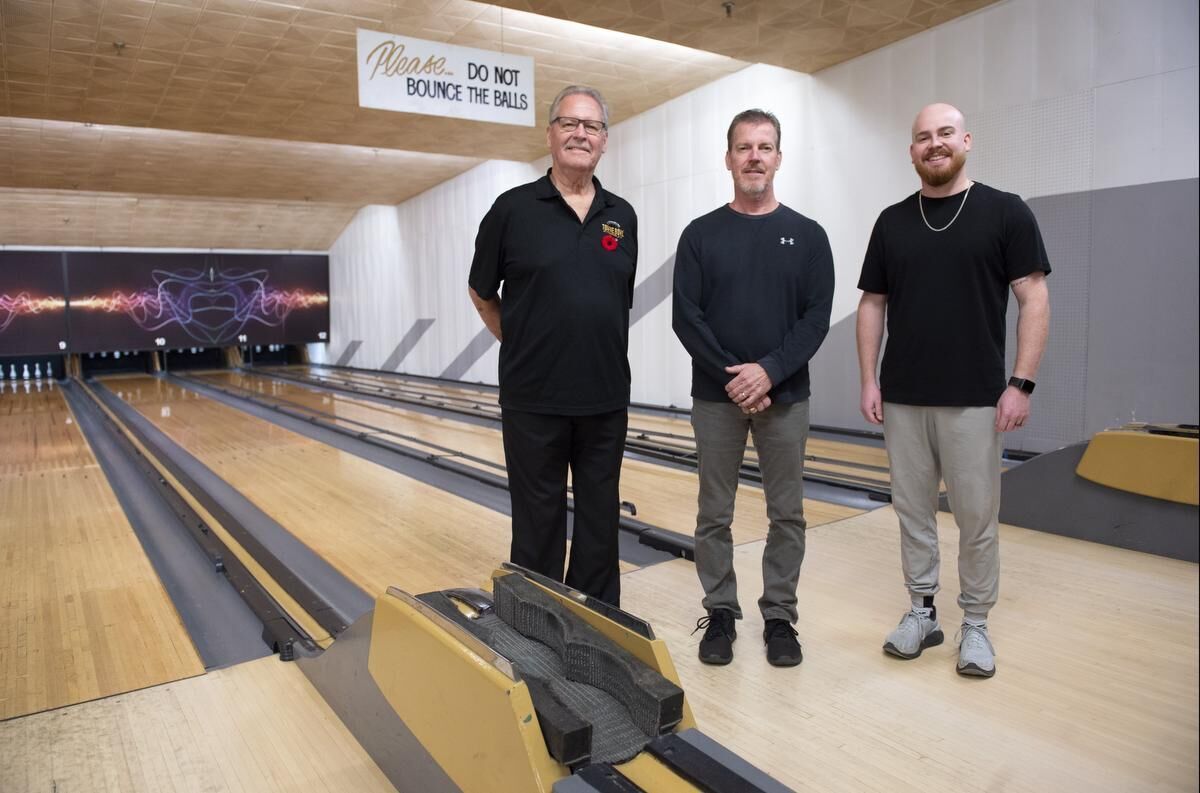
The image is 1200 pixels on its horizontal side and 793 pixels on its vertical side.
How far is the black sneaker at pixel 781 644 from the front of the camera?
7.36 feet

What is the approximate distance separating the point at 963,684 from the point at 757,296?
114 cm

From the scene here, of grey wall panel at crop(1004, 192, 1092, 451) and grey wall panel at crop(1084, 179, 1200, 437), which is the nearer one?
grey wall panel at crop(1084, 179, 1200, 437)

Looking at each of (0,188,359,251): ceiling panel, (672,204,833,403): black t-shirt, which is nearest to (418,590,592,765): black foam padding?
(672,204,833,403): black t-shirt

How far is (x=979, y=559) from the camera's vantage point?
2188 millimetres

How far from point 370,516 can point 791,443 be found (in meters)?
2.70

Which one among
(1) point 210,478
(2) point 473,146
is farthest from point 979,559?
(2) point 473,146

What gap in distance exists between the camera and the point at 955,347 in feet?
6.91

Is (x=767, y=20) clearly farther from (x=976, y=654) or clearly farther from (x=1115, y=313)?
(x=976, y=654)

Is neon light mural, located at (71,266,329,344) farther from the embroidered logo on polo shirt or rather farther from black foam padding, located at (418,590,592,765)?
black foam padding, located at (418,590,592,765)

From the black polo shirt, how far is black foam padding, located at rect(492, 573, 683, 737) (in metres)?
0.47

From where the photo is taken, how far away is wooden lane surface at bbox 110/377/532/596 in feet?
11.1

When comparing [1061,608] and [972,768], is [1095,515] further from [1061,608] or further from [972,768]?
[972,768]

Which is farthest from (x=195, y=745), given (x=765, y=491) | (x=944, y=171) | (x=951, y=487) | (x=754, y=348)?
(x=944, y=171)

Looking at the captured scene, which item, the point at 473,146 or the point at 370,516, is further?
the point at 473,146
